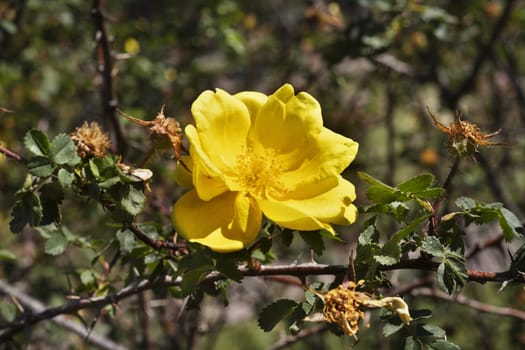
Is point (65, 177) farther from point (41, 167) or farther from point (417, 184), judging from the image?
point (417, 184)

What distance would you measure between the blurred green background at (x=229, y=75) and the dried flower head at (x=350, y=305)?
1.01 m

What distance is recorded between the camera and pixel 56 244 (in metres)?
1.55

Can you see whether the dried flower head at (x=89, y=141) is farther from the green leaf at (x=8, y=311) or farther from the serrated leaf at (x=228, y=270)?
the green leaf at (x=8, y=311)

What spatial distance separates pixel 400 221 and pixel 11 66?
98.5 inches

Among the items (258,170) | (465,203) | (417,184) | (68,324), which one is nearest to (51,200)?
(258,170)

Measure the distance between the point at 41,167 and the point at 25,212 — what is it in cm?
9

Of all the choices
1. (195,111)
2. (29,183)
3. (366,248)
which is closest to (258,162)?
(195,111)

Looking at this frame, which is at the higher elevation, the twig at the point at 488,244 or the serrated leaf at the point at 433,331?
the serrated leaf at the point at 433,331

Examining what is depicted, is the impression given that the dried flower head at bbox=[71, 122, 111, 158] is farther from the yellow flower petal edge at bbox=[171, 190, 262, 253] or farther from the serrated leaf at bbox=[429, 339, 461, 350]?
the serrated leaf at bbox=[429, 339, 461, 350]

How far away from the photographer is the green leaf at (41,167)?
1178mm

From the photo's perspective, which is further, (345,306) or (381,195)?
(381,195)

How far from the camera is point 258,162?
1379mm

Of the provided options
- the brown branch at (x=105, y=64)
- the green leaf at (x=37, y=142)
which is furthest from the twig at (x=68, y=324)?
the green leaf at (x=37, y=142)

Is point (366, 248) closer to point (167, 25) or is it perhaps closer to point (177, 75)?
point (167, 25)
